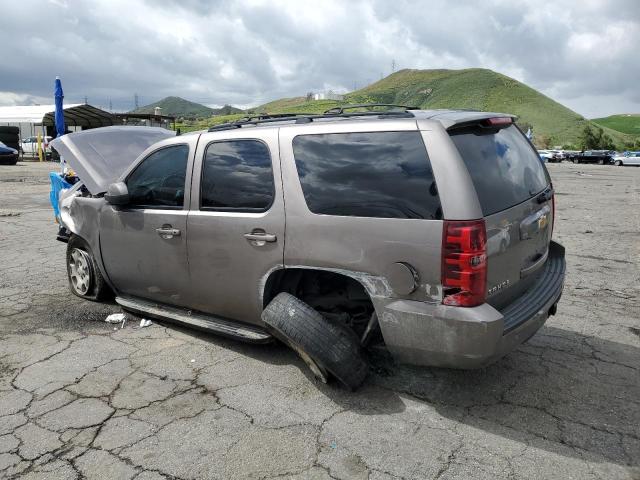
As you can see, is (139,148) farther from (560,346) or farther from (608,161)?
(608,161)

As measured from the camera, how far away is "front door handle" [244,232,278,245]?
10.9ft

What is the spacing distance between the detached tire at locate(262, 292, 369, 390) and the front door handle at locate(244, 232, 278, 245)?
40 centimetres

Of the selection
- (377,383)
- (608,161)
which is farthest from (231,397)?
(608,161)

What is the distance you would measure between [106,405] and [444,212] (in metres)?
2.39

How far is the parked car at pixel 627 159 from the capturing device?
48.2 meters

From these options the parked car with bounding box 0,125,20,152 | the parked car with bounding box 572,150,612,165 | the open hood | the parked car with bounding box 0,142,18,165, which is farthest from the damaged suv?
the parked car with bounding box 572,150,612,165

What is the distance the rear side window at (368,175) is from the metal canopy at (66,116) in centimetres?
3290

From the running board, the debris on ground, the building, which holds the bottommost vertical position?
the debris on ground

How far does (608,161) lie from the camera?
Answer: 2026 inches

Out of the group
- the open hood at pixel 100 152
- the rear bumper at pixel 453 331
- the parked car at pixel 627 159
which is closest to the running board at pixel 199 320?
the rear bumper at pixel 453 331

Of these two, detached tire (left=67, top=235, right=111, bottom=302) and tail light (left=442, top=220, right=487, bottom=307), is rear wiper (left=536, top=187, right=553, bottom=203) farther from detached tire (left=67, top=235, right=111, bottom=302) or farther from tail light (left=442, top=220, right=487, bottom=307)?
detached tire (left=67, top=235, right=111, bottom=302)

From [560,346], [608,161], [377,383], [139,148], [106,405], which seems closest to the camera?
[106,405]

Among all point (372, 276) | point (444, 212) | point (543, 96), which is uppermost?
point (543, 96)

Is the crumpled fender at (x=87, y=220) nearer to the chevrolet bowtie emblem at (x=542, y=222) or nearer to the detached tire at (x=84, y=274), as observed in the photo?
the detached tire at (x=84, y=274)
